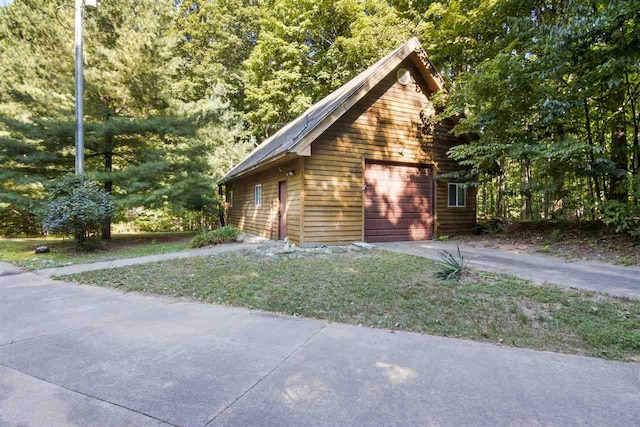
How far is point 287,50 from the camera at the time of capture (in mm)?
19141

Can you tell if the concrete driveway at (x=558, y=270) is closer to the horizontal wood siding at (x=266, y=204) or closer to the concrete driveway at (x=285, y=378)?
the concrete driveway at (x=285, y=378)

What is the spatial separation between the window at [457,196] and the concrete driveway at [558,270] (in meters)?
3.24

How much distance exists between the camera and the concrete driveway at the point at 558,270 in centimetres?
462

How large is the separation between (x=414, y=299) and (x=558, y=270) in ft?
11.3

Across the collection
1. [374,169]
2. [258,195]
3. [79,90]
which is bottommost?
[258,195]

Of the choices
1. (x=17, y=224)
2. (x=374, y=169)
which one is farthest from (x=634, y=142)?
(x=17, y=224)

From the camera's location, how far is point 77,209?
877 centimetres

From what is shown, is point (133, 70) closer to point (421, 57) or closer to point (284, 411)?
point (421, 57)

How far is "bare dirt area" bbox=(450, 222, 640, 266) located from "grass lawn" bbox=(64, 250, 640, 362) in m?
3.26

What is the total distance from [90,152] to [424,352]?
541 inches

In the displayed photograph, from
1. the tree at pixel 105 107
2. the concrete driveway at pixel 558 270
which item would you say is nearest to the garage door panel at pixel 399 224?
the concrete driveway at pixel 558 270

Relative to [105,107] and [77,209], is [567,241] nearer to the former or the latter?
[77,209]

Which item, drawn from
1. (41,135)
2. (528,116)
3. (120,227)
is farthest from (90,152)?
(528,116)

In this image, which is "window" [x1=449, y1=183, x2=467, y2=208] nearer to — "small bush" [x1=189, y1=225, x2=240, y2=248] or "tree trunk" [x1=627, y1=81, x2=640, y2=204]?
"tree trunk" [x1=627, y1=81, x2=640, y2=204]
